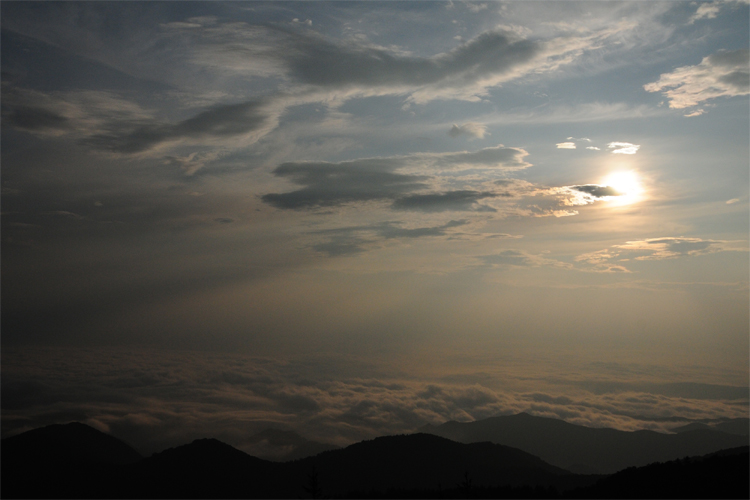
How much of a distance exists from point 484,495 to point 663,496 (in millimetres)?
78785

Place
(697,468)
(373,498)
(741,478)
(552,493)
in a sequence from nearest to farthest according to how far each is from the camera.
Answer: (741,478) → (697,468) → (552,493) → (373,498)

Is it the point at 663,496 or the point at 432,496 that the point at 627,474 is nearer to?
the point at 663,496

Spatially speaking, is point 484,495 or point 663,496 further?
point 484,495

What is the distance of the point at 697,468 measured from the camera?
124m

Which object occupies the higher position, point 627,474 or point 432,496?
point 627,474

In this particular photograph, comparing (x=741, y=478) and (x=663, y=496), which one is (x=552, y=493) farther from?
(x=741, y=478)

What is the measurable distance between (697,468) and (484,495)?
7950 centimetres

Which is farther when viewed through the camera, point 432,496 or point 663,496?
point 432,496

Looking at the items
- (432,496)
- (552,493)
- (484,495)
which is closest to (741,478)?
(552,493)

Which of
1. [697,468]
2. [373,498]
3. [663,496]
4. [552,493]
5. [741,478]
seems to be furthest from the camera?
[373,498]

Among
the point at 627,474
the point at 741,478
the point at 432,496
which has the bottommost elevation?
the point at 432,496

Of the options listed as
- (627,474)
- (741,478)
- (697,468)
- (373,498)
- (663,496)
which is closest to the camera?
(741,478)

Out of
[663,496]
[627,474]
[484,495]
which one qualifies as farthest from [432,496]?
[663,496]

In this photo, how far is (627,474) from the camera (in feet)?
455
